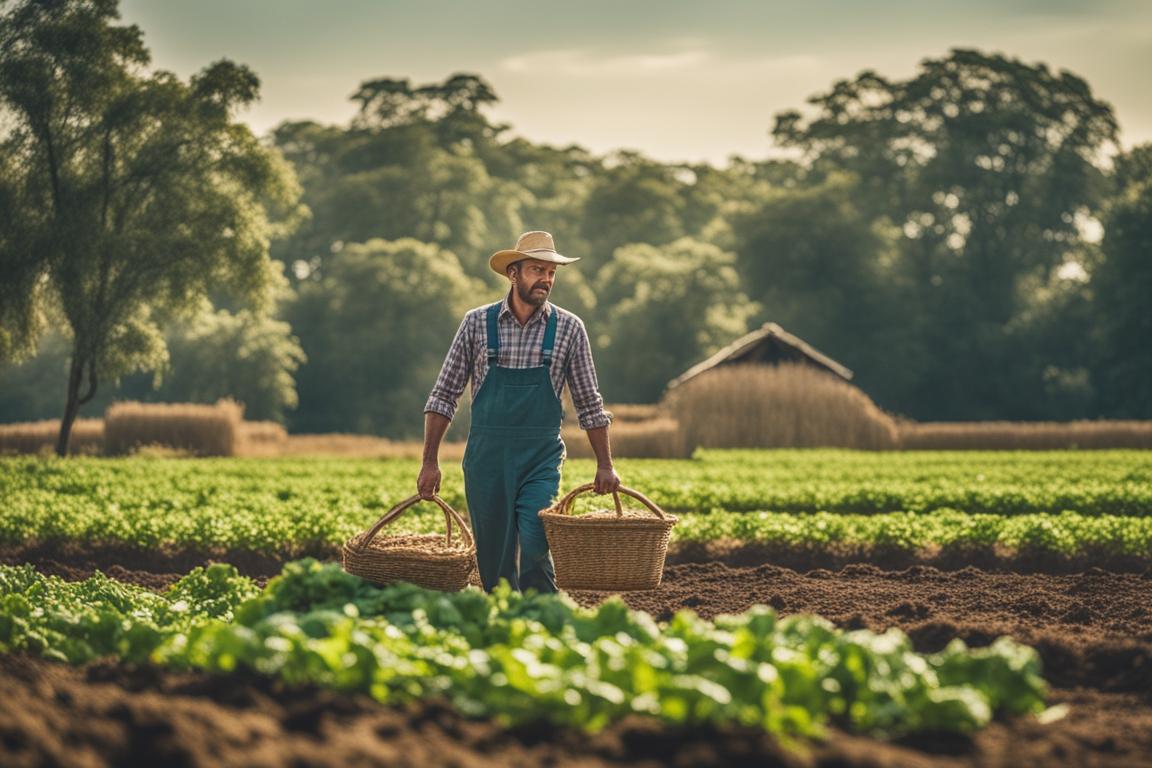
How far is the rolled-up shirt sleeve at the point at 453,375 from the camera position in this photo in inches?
302

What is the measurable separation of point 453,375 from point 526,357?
0.46 metres

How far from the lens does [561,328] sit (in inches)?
299

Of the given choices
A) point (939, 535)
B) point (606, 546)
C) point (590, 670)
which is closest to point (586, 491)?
point (606, 546)

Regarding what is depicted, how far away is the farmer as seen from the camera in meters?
7.45

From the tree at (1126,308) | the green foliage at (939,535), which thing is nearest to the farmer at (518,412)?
the green foliage at (939,535)

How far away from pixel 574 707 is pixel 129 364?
3099 centimetres

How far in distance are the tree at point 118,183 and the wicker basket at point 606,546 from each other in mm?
27335

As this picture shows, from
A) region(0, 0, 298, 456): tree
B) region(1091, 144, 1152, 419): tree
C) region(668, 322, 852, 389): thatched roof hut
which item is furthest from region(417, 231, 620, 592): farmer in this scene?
region(1091, 144, 1152, 419): tree

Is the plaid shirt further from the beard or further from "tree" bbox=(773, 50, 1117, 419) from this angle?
"tree" bbox=(773, 50, 1117, 419)

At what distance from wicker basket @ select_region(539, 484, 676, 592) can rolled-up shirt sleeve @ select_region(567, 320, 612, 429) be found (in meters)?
0.49

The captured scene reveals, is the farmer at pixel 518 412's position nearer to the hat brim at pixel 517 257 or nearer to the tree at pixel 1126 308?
the hat brim at pixel 517 257

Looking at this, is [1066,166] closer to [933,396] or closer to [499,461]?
[933,396]

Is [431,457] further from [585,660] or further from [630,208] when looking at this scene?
[630,208]

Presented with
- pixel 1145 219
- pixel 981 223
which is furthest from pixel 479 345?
pixel 981 223
